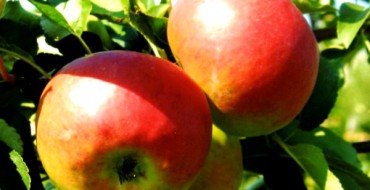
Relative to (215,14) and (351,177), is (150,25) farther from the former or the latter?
(351,177)

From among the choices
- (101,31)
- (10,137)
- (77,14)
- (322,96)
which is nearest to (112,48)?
(101,31)

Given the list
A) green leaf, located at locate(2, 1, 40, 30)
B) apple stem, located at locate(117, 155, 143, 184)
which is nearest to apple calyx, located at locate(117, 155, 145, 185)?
apple stem, located at locate(117, 155, 143, 184)

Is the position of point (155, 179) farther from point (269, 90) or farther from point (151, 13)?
point (151, 13)

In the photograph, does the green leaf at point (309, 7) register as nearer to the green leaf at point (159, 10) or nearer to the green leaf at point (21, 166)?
the green leaf at point (159, 10)

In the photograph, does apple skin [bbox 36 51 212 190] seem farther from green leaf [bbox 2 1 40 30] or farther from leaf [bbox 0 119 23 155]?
green leaf [bbox 2 1 40 30]

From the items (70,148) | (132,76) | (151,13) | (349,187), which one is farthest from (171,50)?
(349,187)
